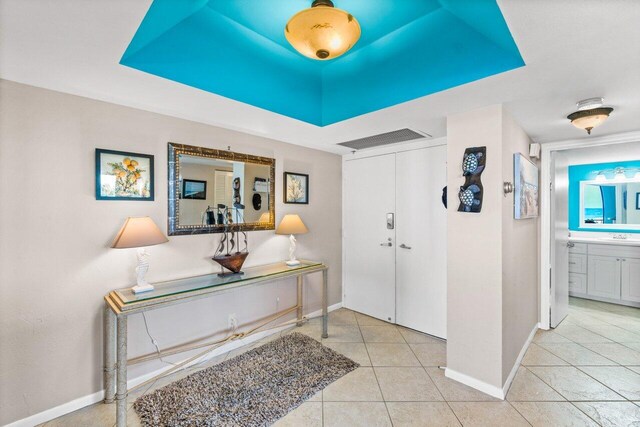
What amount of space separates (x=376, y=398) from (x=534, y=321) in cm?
229

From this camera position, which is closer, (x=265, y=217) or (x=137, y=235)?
(x=137, y=235)

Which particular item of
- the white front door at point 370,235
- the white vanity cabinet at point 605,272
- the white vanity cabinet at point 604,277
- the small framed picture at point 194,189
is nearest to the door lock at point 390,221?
the white front door at point 370,235

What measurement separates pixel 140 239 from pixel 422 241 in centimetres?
273

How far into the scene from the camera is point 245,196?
289cm

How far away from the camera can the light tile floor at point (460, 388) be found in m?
1.85

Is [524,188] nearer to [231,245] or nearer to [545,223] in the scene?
[545,223]

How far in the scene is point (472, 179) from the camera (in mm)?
2127

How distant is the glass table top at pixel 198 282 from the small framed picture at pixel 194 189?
725 mm

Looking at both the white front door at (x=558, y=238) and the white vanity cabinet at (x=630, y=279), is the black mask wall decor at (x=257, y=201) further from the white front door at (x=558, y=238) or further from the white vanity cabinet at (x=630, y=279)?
the white vanity cabinet at (x=630, y=279)

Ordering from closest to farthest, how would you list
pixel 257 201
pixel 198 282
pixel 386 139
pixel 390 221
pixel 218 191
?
1. pixel 198 282
2. pixel 218 191
3. pixel 257 201
4. pixel 386 139
5. pixel 390 221

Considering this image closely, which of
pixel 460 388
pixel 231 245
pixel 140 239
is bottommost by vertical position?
pixel 460 388

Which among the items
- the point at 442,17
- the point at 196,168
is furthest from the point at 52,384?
the point at 442,17

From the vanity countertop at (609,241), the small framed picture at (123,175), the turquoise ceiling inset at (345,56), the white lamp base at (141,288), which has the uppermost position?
the turquoise ceiling inset at (345,56)

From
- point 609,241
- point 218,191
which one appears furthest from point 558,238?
point 218,191
